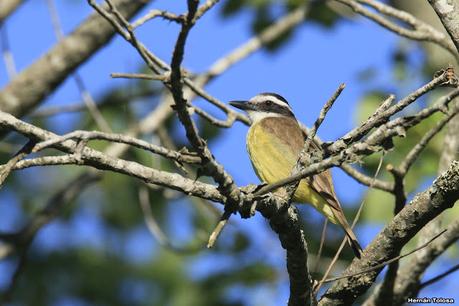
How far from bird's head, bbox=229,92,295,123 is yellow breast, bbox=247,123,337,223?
0.60 meters

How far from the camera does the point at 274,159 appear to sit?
23.7 feet

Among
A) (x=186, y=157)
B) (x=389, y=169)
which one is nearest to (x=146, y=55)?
(x=389, y=169)

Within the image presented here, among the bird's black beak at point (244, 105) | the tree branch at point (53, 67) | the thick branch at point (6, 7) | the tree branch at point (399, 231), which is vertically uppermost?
the thick branch at point (6, 7)

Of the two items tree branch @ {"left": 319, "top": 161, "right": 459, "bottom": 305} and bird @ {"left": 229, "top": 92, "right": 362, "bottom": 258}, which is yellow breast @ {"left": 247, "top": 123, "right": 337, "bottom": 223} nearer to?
bird @ {"left": 229, "top": 92, "right": 362, "bottom": 258}

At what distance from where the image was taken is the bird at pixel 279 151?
660 cm

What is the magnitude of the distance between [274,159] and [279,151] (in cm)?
10

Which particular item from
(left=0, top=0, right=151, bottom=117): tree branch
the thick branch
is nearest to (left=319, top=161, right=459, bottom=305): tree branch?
(left=0, top=0, right=151, bottom=117): tree branch

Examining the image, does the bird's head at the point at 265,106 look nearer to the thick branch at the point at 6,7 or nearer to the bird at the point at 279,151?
the bird at the point at 279,151

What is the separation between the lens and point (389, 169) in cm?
503

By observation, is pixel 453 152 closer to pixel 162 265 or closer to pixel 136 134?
pixel 136 134

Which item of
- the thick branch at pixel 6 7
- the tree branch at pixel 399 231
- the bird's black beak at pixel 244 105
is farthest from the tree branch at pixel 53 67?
the tree branch at pixel 399 231

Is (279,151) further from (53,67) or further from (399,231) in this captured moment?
(399,231)

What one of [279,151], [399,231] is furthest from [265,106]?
[399,231]

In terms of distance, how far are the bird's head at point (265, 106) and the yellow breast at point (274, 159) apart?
60 centimetres
